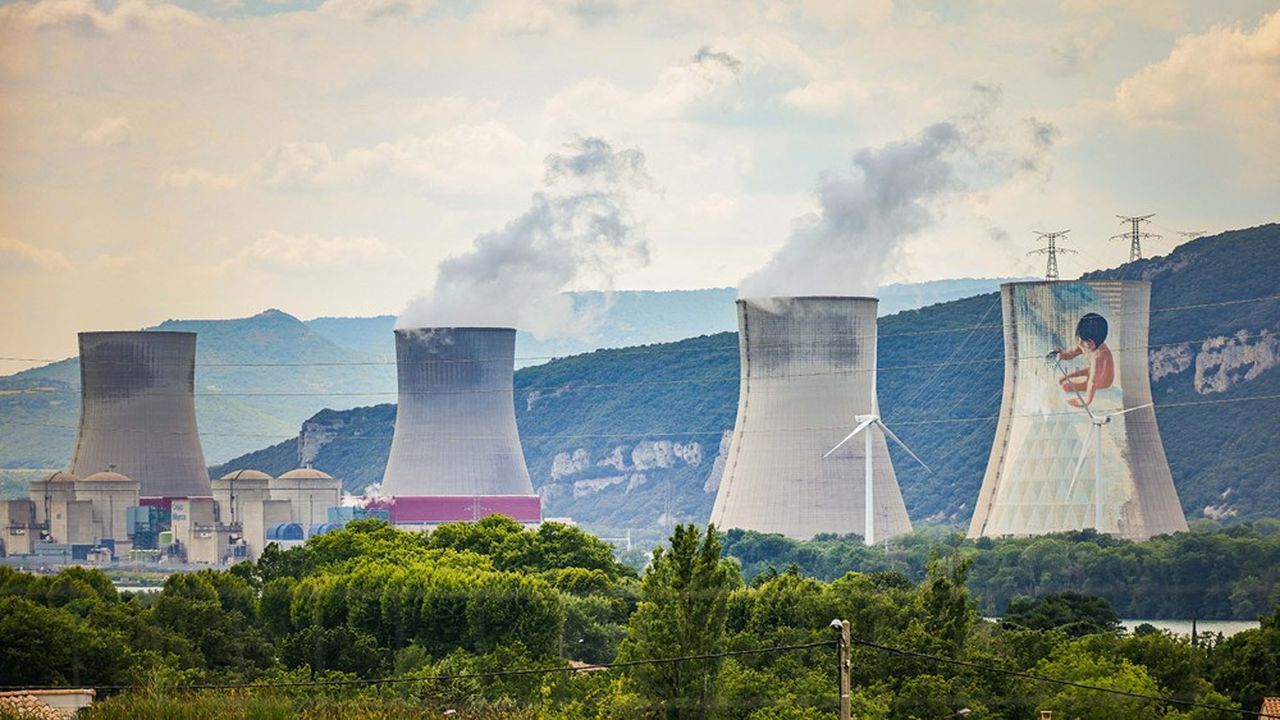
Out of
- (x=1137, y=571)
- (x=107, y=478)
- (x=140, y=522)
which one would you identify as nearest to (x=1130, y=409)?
(x=1137, y=571)

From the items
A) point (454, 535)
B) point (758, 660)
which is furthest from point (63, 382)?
point (758, 660)

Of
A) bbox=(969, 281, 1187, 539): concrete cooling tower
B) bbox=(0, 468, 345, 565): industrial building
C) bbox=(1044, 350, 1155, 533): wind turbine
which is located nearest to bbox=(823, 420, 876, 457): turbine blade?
bbox=(969, 281, 1187, 539): concrete cooling tower

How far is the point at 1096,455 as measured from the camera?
5519 cm

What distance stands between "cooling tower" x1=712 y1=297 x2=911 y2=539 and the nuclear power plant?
1916 cm

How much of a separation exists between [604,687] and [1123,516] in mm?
31735

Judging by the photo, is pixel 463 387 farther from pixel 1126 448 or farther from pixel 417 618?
pixel 417 618

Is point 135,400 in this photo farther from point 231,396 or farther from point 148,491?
point 231,396

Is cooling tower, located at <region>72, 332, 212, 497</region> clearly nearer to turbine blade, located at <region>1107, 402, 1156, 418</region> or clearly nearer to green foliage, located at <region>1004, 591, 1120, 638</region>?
turbine blade, located at <region>1107, 402, 1156, 418</region>

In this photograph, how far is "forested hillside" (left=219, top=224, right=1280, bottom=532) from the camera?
8219 centimetres

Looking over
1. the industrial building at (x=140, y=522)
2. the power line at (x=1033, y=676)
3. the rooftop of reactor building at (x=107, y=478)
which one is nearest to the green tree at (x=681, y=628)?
the power line at (x=1033, y=676)

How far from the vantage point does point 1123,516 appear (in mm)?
56375

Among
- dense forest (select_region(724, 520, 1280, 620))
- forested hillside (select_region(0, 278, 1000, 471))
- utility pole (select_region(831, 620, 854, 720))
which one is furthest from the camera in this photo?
forested hillside (select_region(0, 278, 1000, 471))

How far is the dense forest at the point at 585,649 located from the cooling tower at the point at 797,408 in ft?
27.4

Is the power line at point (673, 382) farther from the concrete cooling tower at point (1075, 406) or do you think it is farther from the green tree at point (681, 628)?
the green tree at point (681, 628)
